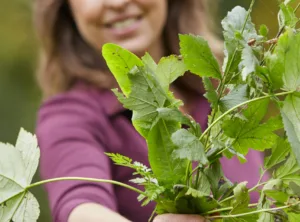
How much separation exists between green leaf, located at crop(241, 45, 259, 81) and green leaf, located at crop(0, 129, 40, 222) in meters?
0.18

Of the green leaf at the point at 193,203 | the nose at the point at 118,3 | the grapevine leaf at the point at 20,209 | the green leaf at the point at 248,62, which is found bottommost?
the green leaf at the point at 193,203

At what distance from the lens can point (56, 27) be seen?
1.59 meters

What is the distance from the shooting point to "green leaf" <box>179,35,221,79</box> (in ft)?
1.88

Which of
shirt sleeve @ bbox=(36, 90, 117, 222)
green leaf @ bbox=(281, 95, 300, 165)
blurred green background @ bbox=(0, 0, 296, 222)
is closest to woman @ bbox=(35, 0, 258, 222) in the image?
shirt sleeve @ bbox=(36, 90, 117, 222)

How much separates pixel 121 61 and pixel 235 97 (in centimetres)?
10

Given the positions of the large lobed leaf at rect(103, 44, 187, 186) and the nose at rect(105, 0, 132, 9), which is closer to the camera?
the large lobed leaf at rect(103, 44, 187, 186)

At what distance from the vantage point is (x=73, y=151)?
1224 millimetres

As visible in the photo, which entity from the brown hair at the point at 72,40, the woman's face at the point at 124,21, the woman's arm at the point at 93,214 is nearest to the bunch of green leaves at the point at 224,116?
the woman's arm at the point at 93,214

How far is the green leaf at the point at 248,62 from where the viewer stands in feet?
1.70

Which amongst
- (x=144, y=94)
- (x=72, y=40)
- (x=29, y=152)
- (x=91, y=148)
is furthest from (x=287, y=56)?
(x=72, y=40)

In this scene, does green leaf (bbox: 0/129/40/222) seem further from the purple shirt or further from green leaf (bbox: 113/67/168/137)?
the purple shirt

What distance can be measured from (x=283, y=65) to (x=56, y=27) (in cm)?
111

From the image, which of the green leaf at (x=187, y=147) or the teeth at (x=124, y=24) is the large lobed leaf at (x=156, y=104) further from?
the teeth at (x=124, y=24)

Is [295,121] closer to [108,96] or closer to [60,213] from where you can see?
[60,213]
